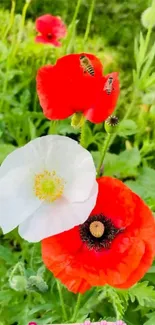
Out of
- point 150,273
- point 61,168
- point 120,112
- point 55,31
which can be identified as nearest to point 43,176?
point 61,168

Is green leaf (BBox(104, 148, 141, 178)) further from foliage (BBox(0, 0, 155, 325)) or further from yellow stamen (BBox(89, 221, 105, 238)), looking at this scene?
yellow stamen (BBox(89, 221, 105, 238))

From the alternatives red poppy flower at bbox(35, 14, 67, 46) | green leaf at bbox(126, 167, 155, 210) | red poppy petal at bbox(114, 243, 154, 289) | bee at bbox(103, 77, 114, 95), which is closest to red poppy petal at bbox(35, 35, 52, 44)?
red poppy flower at bbox(35, 14, 67, 46)

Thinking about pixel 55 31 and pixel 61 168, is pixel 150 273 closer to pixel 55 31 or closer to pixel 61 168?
pixel 61 168

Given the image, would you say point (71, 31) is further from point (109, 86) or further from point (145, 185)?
point (109, 86)

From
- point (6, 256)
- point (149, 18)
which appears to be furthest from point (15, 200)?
point (149, 18)

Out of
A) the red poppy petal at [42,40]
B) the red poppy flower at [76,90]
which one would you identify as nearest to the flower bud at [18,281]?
the red poppy flower at [76,90]
